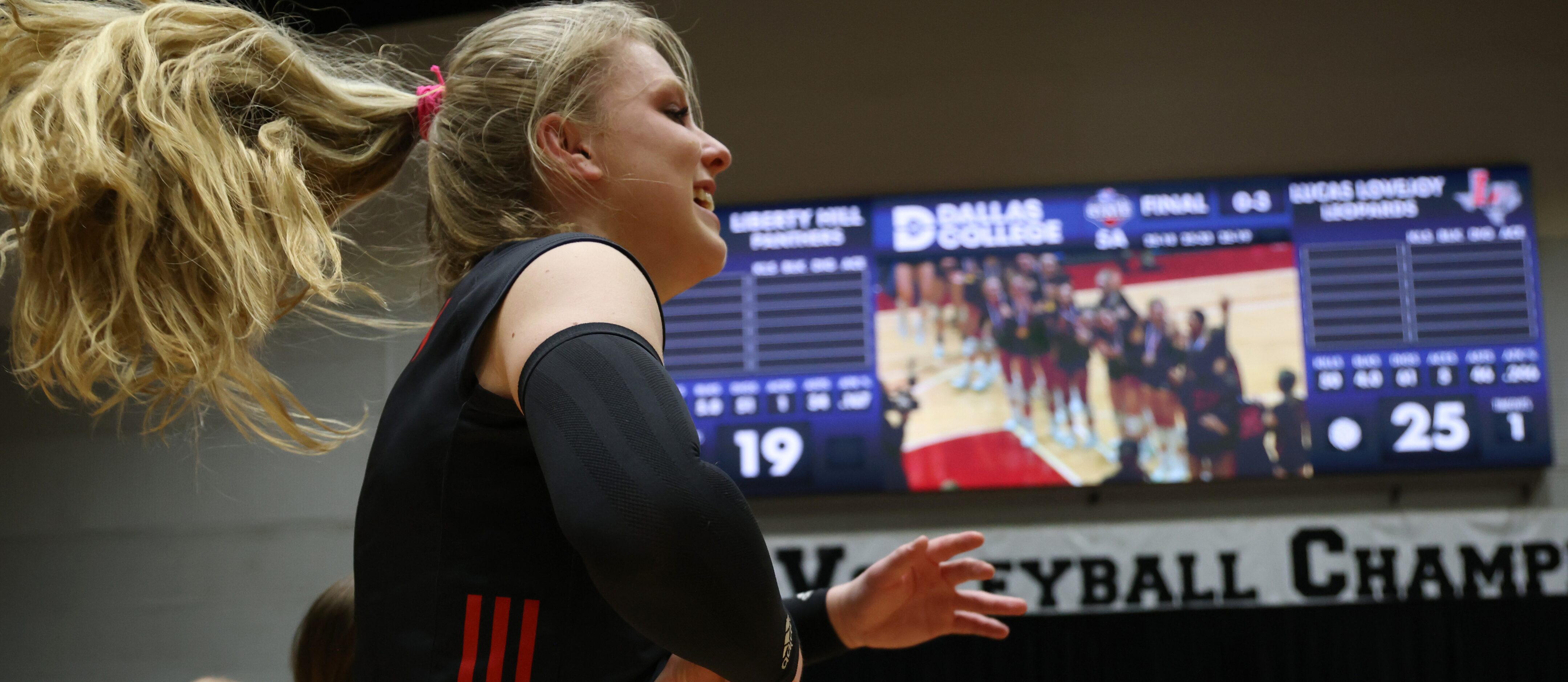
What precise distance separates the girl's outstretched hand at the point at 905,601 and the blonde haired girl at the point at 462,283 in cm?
6

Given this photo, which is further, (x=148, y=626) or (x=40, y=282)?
(x=148, y=626)

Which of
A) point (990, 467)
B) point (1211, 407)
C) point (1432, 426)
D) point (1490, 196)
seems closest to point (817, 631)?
point (990, 467)

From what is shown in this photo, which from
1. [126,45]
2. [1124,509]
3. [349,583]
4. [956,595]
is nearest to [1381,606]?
[1124,509]

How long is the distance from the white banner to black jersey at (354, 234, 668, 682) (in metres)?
2.21

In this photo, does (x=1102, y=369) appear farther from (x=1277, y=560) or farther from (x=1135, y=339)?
(x=1277, y=560)

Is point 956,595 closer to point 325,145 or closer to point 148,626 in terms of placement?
point 325,145

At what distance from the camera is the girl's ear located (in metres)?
0.76

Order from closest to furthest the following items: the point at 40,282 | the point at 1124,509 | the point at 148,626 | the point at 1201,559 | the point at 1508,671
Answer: the point at 40,282 → the point at 1508,671 → the point at 1201,559 → the point at 1124,509 → the point at 148,626

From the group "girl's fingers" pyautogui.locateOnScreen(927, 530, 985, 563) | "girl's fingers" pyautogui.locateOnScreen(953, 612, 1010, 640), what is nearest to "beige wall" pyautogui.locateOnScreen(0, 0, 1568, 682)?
"girl's fingers" pyautogui.locateOnScreen(953, 612, 1010, 640)

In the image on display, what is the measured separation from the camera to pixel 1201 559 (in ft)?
9.28

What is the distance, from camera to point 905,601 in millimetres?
1017

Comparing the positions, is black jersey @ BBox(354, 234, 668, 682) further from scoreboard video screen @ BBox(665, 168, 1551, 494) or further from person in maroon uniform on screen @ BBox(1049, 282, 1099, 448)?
person in maroon uniform on screen @ BBox(1049, 282, 1099, 448)

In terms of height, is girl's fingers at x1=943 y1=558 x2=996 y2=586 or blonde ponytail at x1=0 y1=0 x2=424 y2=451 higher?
blonde ponytail at x1=0 y1=0 x2=424 y2=451

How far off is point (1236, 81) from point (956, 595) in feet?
9.65
